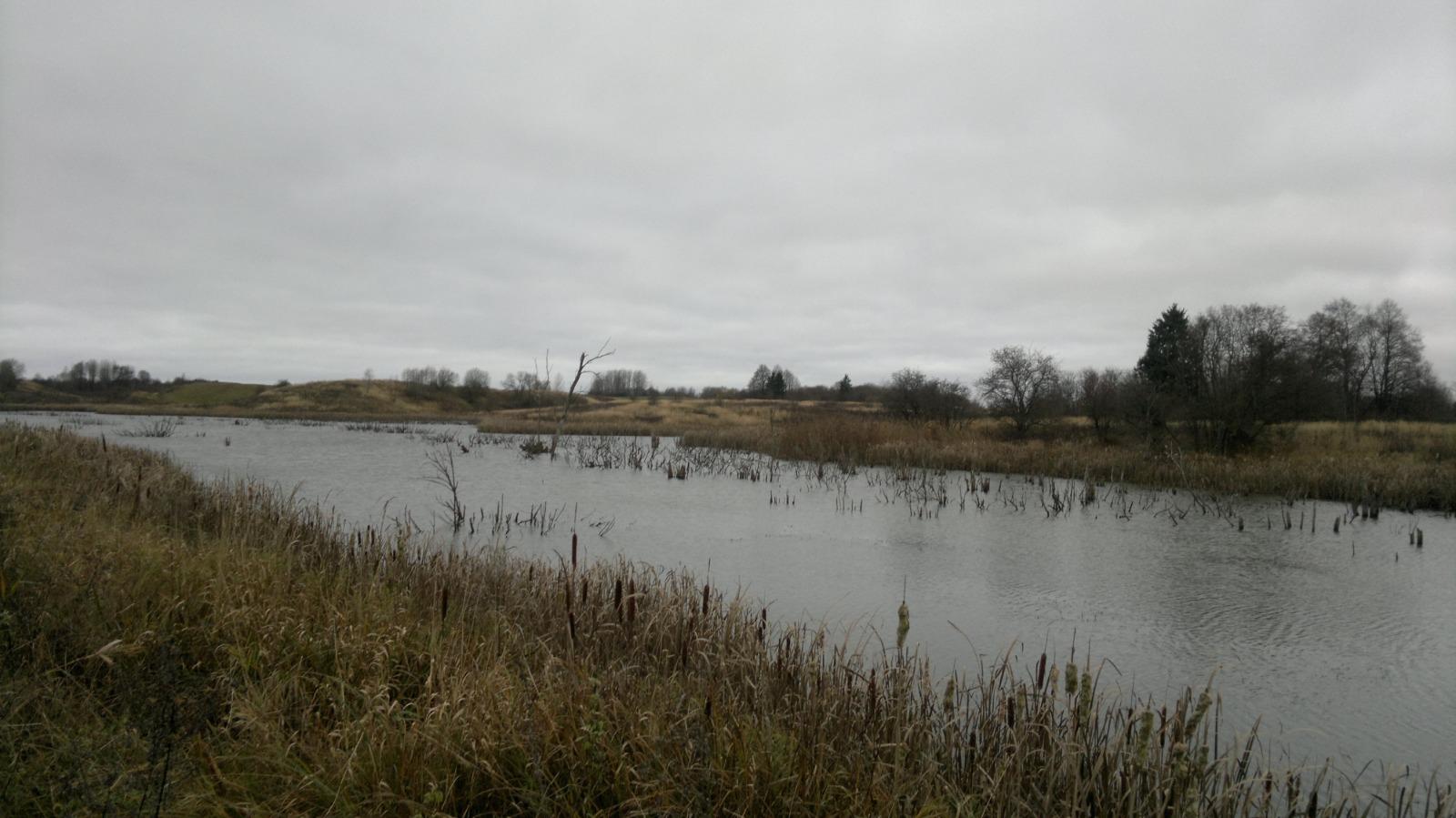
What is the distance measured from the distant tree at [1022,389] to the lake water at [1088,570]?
18.4 m

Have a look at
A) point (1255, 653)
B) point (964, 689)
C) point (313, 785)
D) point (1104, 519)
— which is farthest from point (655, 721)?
point (1104, 519)

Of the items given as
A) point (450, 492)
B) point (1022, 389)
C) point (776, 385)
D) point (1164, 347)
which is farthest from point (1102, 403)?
point (776, 385)

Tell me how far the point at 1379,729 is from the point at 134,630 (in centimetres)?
835

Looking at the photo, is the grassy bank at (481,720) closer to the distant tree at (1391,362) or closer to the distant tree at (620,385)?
the distant tree at (1391,362)

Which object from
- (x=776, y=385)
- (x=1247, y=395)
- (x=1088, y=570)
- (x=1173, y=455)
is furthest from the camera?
(x=776, y=385)

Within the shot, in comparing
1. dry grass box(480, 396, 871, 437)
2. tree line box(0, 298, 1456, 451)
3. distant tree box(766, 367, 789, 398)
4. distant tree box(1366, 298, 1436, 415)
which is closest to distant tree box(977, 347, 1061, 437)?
tree line box(0, 298, 1456, 451)

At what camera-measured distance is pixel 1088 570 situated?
10133 mm

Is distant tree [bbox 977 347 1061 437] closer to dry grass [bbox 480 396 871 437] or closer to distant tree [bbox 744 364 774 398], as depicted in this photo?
dry grass [bbox 480 396 871 437]

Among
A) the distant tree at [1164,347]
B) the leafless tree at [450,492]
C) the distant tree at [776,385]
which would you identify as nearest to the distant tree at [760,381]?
the distant tree at [776,385]

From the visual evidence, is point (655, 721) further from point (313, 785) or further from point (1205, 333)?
point (1205, 333)

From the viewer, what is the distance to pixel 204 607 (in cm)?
481

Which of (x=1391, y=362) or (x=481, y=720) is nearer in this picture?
(x=481, y=720)

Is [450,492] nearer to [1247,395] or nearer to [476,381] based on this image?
[1247,395]

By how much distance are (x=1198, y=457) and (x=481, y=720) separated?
83.4 feet
